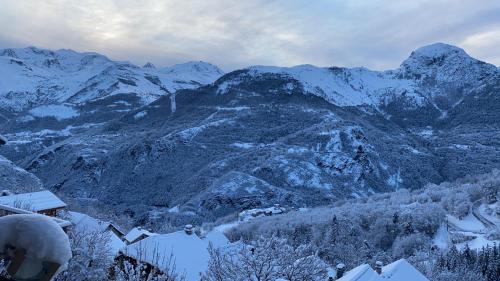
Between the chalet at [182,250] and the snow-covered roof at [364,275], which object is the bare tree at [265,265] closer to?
the snow-covered roof at [364,275]

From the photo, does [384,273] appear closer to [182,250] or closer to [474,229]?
[182,250]

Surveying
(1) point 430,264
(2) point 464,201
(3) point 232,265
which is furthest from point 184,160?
(3) point 232,265

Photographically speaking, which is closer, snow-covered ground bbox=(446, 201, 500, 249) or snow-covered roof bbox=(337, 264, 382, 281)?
snow-covered roof bbox=(337, 264, 382, 281)

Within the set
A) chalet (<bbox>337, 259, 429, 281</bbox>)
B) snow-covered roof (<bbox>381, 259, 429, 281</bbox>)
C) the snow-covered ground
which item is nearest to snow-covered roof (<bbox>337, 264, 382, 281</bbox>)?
chalet (<bbox>337, 259, 429, 281</bbox>)

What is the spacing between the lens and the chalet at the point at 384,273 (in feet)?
103

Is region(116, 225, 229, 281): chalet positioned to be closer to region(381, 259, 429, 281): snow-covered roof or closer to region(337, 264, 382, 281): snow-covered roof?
region(337, 264, 382, 281): snow-covered roof

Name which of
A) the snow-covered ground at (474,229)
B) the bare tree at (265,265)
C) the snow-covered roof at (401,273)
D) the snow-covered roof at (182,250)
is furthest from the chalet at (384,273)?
the snow-covered ground at (474,229)

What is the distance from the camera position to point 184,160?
18512 centimetres

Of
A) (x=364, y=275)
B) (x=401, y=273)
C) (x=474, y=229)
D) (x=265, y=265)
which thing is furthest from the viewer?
(x=474, y=229)

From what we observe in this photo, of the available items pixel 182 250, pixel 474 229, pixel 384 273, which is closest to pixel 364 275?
pixel 384 273

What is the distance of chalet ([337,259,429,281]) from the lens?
3153 cm

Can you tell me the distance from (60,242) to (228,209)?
13560cm

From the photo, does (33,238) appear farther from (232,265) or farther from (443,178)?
(443,178)

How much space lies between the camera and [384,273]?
34.7m
